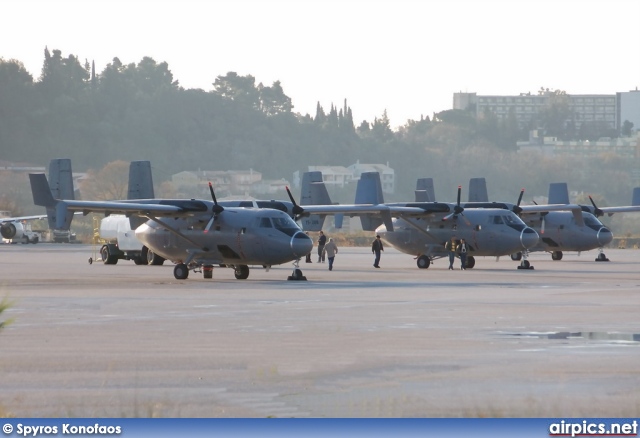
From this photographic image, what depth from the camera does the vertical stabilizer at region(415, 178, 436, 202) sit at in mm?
61219

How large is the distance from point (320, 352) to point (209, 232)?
2347cm

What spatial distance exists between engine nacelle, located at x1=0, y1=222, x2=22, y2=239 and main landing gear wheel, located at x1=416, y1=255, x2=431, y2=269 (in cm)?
4850

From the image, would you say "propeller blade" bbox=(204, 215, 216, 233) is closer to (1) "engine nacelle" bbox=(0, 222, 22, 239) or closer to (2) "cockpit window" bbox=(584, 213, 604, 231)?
(2) "cockpit window" bbox=(584, 213, 604, 231)

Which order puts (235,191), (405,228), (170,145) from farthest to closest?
(170,145) < (235,191) < (405,228)

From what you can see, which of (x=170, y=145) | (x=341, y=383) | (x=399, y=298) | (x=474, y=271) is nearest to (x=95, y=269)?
(x=474, y=271)

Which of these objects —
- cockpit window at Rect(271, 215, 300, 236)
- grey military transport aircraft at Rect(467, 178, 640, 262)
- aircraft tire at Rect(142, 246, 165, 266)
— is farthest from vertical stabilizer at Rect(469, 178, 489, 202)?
cockpit window at Rect(271, 215, 300, 236)

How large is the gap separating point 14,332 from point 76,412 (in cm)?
935

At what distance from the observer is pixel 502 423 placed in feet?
38.9

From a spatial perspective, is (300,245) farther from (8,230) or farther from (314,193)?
(8,230)

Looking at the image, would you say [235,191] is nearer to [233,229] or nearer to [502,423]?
[233,229]

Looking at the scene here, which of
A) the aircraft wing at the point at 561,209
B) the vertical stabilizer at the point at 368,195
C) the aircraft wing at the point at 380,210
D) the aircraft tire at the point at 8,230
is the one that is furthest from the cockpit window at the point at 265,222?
the aircraft tire at the point at 8,230

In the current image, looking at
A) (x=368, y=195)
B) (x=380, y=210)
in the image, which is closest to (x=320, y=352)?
(x=380, y=210)

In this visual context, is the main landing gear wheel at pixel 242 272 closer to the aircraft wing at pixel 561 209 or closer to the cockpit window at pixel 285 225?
the cockpit window at pixel 285 225

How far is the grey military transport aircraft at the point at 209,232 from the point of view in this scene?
40562 millimetres
